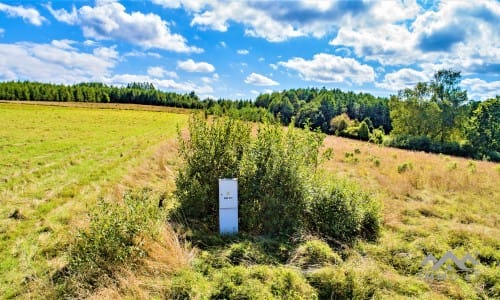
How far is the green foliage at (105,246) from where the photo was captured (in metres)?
3.88

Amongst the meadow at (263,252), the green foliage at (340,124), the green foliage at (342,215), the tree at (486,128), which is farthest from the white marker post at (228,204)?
the green foliage at (340,124)

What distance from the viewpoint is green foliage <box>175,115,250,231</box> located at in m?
6.01

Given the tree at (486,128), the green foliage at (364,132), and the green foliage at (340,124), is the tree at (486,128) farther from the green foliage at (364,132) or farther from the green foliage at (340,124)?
the green foliage at (340,124)

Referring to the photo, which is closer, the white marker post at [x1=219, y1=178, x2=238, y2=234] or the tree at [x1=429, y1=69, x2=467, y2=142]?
the white marker post at [x1=219, y1=178, x2=238, y2=234]

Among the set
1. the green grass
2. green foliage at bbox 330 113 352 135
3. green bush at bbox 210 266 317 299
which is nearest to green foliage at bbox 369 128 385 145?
green foliage at bbox 330 113 352 135

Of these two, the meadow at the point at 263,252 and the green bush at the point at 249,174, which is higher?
the green bush at the point at 249,174

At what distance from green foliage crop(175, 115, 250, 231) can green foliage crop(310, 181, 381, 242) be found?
72.0 inches

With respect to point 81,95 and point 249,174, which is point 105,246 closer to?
point 249,174

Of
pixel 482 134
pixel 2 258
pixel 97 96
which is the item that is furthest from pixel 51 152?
pixel 97 96

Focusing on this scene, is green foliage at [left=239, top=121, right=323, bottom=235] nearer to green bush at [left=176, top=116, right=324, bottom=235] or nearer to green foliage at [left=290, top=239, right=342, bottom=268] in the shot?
green bush at [left=176, top=116, right=324, bottom=235]

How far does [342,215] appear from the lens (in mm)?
5688

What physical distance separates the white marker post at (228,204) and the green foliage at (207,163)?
0.44 metres

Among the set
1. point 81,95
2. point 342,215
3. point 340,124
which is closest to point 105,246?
point 342,215

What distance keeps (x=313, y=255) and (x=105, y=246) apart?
3.11 metres
